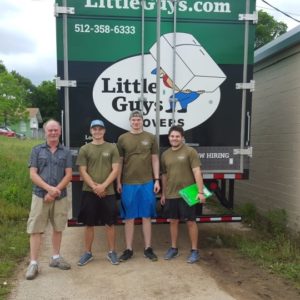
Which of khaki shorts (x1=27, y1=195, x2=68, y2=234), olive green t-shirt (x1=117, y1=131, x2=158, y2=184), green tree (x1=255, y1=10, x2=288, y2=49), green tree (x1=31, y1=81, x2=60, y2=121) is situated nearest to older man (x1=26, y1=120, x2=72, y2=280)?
khaki shorts (x1=27, y1=195, x2=68, y2=234)

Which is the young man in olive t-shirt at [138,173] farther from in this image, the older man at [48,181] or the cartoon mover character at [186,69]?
the older man at [48,181]

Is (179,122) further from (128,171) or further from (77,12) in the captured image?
(77,12)

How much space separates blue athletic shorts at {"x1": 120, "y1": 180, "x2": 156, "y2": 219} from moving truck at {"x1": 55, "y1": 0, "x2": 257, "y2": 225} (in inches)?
12.8

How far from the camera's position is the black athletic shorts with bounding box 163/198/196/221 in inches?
232

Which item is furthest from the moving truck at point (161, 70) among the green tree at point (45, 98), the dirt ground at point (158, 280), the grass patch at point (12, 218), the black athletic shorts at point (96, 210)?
the green tree at point (45, 98)

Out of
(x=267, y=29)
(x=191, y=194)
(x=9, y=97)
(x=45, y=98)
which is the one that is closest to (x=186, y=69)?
(x=191, y=194)

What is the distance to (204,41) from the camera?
5.98 metres

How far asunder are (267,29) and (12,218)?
1010 inches

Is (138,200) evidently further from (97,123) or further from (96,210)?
(97,123)

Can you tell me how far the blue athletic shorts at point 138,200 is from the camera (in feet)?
19.2

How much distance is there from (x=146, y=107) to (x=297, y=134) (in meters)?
2.52

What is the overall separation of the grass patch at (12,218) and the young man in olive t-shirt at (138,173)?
143cm

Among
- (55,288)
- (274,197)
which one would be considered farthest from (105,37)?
(274,197)

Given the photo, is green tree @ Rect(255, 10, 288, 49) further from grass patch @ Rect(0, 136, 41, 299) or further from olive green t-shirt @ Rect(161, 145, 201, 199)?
olive green t-shirt @ Rect(161, 145, 201, 199)
